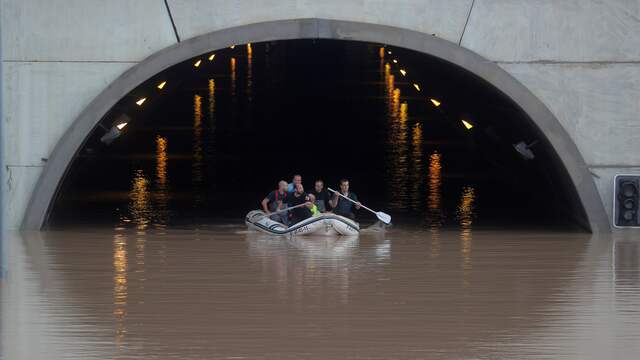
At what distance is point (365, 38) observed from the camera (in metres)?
23.9

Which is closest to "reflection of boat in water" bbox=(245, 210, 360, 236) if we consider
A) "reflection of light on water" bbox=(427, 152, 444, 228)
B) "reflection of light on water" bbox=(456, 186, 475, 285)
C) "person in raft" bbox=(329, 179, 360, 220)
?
"person in raft" bbox=(329, 179, 360, 220)

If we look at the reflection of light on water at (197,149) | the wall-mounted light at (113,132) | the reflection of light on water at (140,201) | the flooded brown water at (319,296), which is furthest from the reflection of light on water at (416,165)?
the wall-mounted light at (113,132)

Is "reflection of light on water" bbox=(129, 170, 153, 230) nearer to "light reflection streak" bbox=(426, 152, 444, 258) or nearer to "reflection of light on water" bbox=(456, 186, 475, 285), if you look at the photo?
"light reflection streak" bbox=(426, 152, 444, 258)

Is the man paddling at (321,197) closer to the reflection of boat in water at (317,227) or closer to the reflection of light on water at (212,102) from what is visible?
the reflection of boat in water at (317,227)

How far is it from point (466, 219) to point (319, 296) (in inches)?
435

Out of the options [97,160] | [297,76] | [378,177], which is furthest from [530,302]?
[297,76]

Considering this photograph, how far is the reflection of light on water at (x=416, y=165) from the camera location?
3228cm

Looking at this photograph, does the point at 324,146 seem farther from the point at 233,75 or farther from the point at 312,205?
the point at 233,75

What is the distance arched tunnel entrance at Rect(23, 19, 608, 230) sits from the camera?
23891mm

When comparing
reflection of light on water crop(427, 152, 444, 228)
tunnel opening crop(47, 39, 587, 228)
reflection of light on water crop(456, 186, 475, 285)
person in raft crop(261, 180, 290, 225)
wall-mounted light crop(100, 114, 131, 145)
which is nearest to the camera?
reflection of light on water crop(456, 186, 475, 285)

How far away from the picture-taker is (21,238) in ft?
76.0

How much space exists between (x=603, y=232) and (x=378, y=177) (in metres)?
13.1

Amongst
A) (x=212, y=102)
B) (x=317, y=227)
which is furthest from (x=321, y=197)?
(x=212, y=102)

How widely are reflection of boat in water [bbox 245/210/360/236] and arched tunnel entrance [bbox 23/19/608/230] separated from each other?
263 centimetres
